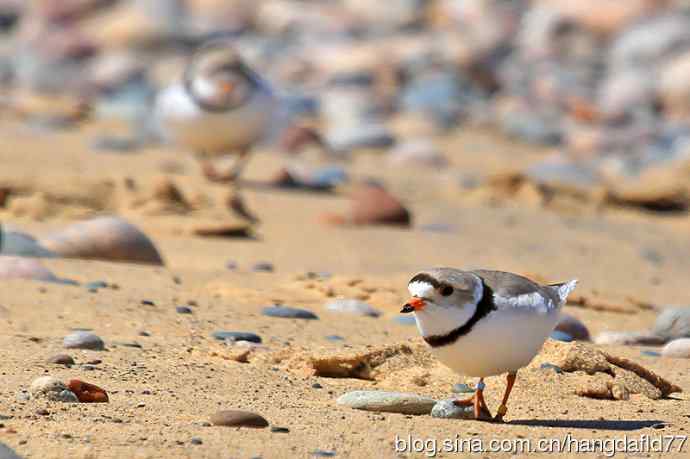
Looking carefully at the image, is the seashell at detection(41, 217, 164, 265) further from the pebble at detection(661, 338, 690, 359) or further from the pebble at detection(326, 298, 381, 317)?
the pebble at detection(661, 338, 690, 359)

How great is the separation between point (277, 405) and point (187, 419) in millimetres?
358

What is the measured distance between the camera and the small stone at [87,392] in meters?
3.99

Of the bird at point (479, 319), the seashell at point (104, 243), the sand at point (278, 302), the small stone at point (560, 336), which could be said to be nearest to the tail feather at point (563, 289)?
the bird at point (479, 319)

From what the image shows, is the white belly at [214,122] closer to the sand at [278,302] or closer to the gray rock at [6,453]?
the sand at [278,302]

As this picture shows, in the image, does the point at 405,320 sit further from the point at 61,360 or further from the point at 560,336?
the point at 61,360

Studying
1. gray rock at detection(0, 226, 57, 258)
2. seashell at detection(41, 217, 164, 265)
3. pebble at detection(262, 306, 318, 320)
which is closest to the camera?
pebble at detection(262, 306, 318, 320)

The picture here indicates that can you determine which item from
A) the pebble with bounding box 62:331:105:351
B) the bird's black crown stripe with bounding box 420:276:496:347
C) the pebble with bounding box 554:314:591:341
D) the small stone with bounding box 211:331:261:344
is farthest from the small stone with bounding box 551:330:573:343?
the pebble with bounding box 62:331:105:351

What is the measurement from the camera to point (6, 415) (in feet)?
12.3

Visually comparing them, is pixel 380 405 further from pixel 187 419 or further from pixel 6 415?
pixel 6 415

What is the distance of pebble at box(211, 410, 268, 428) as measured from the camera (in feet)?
12.5

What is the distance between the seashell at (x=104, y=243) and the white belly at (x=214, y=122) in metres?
2.70

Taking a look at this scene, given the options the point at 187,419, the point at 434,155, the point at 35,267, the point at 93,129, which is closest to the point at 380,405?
the point at 187,419

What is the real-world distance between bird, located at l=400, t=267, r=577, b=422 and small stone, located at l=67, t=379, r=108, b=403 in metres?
0.92

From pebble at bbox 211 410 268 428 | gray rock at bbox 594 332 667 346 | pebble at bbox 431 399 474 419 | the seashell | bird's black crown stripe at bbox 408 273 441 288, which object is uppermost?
the seashell
